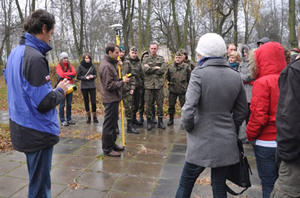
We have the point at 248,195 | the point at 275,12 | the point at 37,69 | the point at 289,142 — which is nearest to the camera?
the point at 289,142

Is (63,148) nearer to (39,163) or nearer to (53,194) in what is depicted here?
(53,194)

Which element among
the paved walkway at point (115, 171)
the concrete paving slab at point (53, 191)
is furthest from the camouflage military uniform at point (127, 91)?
the concrete paving slab at point (53, 191)

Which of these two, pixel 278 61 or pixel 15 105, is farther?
pixel 278 61

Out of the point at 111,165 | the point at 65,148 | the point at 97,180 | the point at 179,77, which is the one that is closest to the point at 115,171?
the point at 111,165

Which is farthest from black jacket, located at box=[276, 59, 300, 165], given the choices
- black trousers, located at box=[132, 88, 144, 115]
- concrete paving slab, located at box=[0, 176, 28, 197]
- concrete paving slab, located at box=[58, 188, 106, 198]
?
black trousers, located at box=[132, 88, 144, 115]

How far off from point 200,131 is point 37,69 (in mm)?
1579

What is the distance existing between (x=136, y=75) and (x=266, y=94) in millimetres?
4318

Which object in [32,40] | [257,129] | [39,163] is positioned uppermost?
[32,40]

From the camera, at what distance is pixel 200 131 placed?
2.54m

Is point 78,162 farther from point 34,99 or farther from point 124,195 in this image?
point 34,99

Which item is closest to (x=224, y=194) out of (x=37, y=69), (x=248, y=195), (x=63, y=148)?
(x=248, y=195)

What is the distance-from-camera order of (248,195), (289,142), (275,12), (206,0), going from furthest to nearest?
(275,12)
(206,0)
(248,195)
(289,142)

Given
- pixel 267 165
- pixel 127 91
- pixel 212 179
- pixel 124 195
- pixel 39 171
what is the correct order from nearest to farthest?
pixel 39 171, pixel 212 179, pixel 267 165, pixel 124 195, pixel 127 91

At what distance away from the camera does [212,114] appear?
251 centimetres
